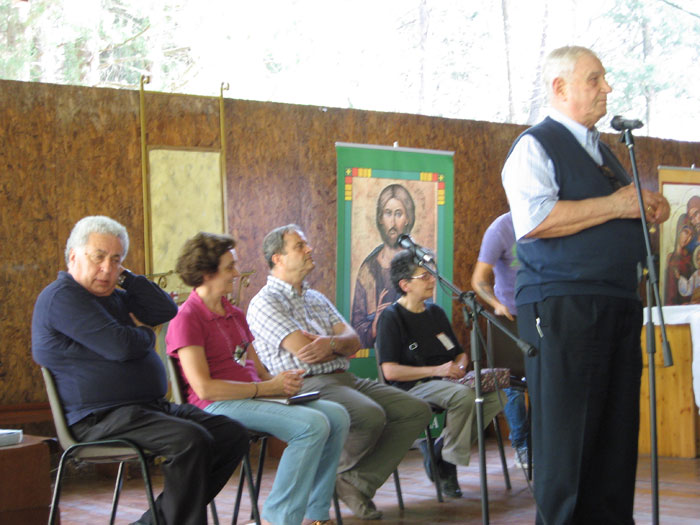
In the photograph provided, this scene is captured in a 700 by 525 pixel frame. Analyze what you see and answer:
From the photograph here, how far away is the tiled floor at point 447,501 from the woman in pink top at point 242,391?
0.59 meters

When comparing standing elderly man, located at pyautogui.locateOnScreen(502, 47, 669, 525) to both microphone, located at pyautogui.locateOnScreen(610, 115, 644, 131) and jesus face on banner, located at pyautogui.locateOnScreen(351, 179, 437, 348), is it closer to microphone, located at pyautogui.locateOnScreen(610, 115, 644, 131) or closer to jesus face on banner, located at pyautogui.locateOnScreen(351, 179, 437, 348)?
microphone, located at pyautogui.locateOnScreen(610, 115, 644, 131)

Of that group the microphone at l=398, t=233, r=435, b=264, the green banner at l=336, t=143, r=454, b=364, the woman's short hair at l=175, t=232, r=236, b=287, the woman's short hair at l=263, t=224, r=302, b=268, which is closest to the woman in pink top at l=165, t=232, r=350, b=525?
the woman's short hair at l=175, t=232, r=236, b=287

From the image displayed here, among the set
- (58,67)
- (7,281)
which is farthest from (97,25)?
(7,281)

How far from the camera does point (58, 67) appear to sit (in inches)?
321

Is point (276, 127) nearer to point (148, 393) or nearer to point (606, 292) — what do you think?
point (148, 393)

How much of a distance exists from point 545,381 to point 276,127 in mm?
3416

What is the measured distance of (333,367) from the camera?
409 centimetres

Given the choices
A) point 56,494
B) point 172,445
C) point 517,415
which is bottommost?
point 517,415

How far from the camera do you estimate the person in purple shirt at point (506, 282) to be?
5.04 m

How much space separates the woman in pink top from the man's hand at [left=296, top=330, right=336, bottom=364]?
0.72 ft

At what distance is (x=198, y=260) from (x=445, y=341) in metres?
1.59

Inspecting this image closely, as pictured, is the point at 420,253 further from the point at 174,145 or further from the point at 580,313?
the point at 174,145

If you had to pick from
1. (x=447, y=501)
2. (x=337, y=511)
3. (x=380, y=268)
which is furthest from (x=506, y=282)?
(x=337, y=511)

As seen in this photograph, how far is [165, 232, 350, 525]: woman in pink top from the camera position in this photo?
345 cm
